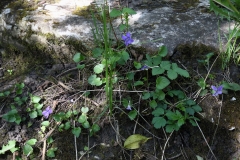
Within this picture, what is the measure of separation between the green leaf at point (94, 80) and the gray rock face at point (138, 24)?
0.32m

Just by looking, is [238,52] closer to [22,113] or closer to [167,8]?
[167,8]

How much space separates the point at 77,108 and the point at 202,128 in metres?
0.80

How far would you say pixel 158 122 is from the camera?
5.73 feet

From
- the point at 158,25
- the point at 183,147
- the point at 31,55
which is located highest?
the point at 158,25

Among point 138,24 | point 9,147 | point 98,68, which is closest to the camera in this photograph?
point 9,147

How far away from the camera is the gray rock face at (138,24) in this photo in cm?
217

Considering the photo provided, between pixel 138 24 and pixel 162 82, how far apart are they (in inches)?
27.3

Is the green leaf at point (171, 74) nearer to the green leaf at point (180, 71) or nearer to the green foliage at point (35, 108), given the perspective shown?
the green leaf at point (180, 71)

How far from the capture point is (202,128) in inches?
70.6

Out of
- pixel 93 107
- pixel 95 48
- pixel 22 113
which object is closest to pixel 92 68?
pixel 95 48

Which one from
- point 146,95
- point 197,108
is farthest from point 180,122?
point 146,95

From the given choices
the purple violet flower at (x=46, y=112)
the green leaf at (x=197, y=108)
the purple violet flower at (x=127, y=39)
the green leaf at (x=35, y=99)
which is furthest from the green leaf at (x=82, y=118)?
the green leaf at (x=197, y=108)

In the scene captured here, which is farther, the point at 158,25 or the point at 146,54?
the point at 158,25

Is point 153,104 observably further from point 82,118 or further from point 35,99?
point 35,99
